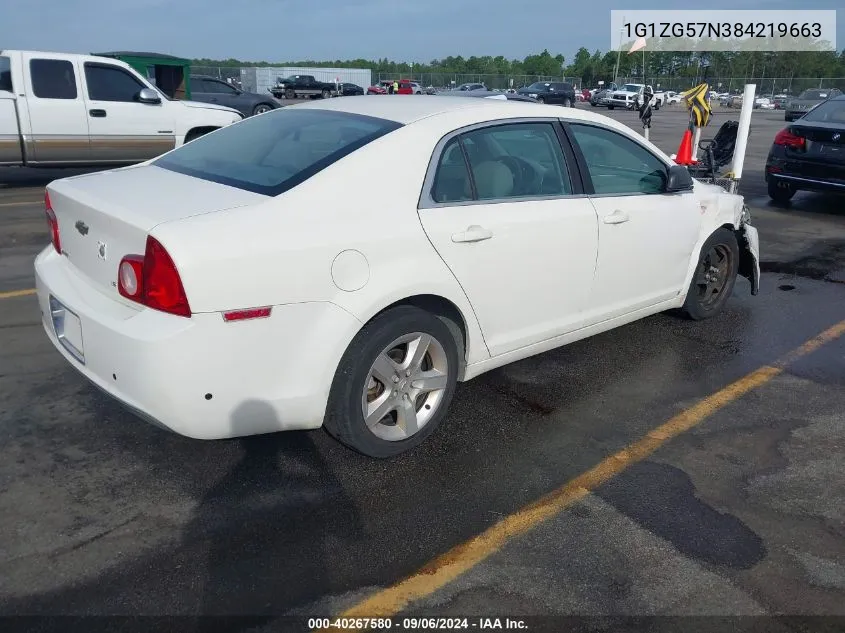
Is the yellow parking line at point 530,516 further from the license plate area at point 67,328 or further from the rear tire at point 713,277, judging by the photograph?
the license plate area at point 67,328

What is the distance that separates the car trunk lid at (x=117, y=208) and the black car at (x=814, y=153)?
882cm

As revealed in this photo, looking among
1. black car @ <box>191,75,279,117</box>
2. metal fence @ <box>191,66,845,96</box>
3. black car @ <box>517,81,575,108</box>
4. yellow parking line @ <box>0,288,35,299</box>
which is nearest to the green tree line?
metal fence @ <box>191,66,845,96</box>

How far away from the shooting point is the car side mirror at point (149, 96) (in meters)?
10.7

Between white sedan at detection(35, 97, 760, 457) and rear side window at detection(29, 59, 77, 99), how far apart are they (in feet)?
23.9

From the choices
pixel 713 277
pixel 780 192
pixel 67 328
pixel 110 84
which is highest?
pixel 110 84

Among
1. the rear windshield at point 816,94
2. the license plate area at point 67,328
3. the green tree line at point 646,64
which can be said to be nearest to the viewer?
the license plate area at point 67,328

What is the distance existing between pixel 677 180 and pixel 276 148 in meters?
2.50

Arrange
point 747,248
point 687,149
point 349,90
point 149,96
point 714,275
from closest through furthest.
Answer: point 714,275 → point 747,248 → point 149,96 → point 687,149 → point 349,90

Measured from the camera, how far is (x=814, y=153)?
9.75 m

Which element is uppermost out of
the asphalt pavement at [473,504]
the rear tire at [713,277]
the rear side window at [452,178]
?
the rear side window at [452,178]

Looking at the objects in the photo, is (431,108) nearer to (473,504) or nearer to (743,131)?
(473,504)

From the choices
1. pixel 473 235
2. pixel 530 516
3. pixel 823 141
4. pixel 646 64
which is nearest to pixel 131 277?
pixel 473 235

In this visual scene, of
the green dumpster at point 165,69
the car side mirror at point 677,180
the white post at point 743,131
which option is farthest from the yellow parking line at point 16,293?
the green dumpster at point 165,69

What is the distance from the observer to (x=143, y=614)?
247cm
